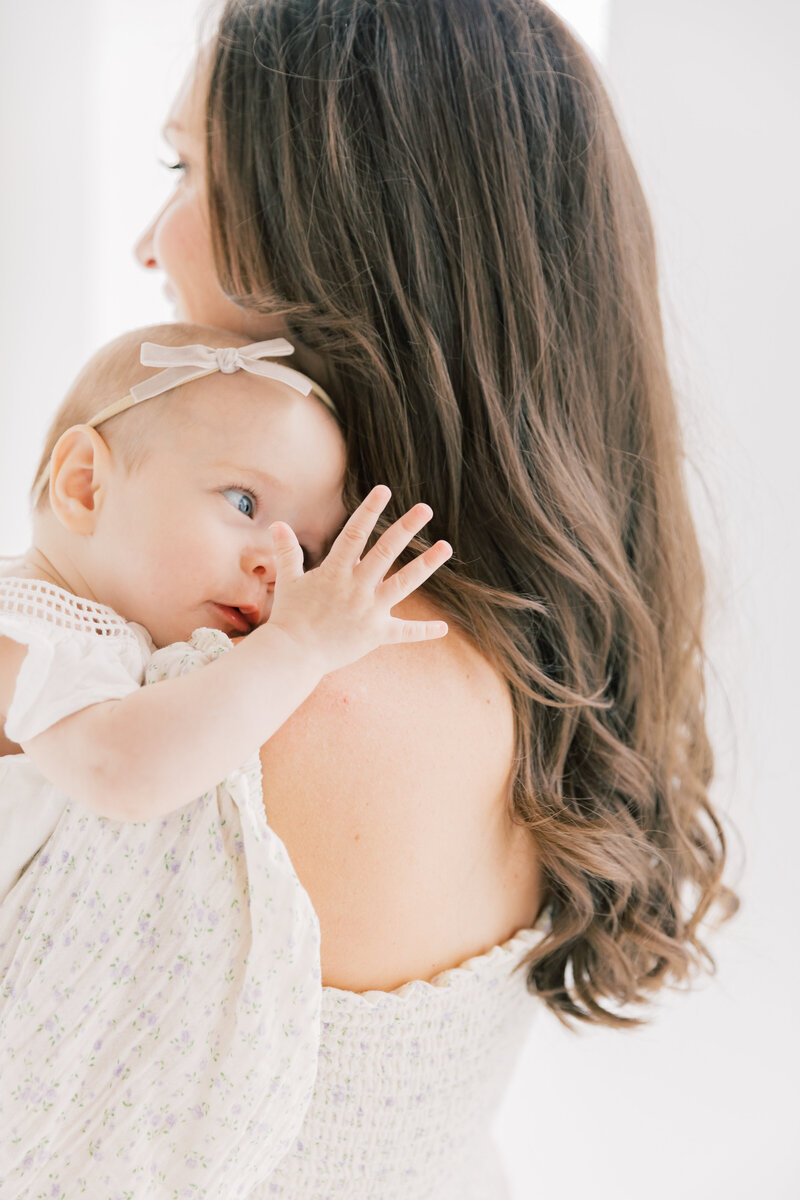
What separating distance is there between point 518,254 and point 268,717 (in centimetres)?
55

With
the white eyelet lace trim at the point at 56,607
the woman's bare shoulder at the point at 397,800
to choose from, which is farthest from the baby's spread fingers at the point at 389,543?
the white eyelet lace trim at the point at 56,607

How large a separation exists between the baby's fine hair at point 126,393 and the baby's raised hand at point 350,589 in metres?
0.23

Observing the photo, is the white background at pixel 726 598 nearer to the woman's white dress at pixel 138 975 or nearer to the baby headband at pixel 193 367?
the baby headband at pixel 193 367

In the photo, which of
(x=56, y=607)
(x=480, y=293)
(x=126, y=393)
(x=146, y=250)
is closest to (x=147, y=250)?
(x=146, y=250)

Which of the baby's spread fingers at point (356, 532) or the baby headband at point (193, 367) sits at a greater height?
the baby headband at point (193, 367)

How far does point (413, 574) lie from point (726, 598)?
0.81 meters

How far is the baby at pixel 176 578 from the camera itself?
74 cm

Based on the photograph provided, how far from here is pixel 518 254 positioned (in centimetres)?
103

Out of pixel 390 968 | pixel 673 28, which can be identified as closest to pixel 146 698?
pixel 390 968

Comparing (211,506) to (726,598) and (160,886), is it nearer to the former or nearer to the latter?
(160,886)

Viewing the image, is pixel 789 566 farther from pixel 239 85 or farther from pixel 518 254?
pixel 239 85

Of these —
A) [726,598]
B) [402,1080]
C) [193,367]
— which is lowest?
[402,1080]

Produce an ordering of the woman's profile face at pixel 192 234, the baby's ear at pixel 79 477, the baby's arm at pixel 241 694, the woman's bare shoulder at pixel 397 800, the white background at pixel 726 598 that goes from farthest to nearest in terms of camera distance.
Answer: the white background at pixel 726 598
the woman's profile face at pixel 192 234
the baby's ear at pixel 79 477
the woman's bare shoulder at pixel 397 800
the baby's arm at pixel 241 694

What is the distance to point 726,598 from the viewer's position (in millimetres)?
1473
